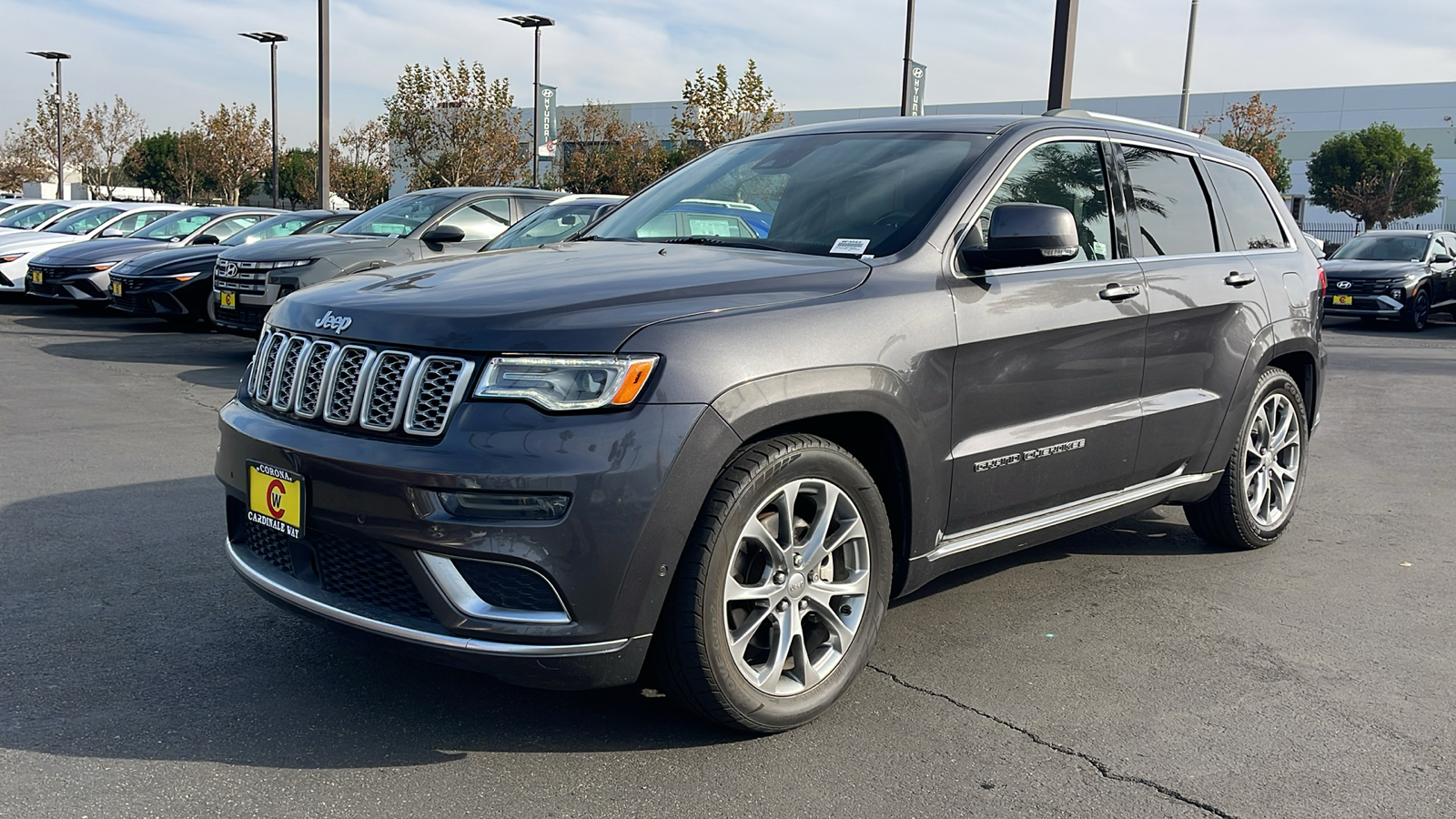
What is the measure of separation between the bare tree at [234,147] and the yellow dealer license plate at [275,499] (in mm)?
50791

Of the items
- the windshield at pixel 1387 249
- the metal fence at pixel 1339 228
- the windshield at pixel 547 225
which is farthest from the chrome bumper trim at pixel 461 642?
the metal fence at pixel 1339 228

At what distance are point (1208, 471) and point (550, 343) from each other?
3.13 m

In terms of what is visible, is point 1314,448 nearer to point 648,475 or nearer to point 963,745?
point 963,745

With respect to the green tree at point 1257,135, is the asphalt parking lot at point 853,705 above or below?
below

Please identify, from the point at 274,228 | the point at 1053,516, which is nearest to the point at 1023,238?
the point at 1053,516

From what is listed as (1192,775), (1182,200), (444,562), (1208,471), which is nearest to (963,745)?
(1192,775)

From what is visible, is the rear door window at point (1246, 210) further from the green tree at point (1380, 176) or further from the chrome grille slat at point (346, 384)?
the green tree at point (1380, 176)

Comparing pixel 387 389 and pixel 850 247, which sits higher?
pixel 850 247

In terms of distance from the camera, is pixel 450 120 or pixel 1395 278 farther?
pixel 450 120

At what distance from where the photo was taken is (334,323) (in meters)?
3.29

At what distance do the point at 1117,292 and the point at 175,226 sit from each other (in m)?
15.6

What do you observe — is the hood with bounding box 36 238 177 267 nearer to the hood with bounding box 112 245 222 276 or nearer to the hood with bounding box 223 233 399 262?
the hood with bounding box 112 245 222 276

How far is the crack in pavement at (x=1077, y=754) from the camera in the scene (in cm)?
304

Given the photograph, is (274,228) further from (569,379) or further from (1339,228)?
(1339,228)
